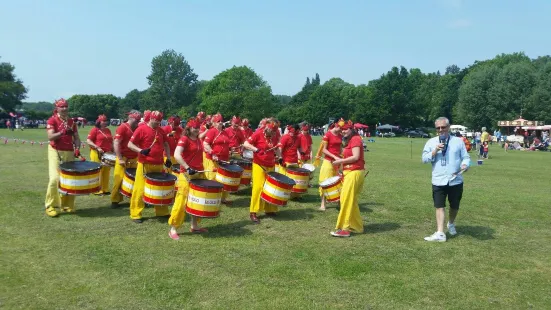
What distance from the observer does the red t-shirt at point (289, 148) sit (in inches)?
389

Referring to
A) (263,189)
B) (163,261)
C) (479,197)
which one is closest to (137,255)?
(163,261)

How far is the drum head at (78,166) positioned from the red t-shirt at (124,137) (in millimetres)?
750

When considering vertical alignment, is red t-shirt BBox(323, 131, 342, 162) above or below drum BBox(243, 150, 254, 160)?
above

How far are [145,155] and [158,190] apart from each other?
0.74 m

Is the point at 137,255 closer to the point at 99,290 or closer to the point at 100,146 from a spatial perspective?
the point at 99,290

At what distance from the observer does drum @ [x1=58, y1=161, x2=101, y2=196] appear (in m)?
8.30

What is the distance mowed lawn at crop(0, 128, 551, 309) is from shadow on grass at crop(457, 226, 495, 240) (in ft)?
0.06

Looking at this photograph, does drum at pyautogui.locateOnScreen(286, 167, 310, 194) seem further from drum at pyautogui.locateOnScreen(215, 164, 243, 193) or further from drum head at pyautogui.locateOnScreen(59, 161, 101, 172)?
drum head at pyautogui.locateOnScreen(59, 161, 101, 172)

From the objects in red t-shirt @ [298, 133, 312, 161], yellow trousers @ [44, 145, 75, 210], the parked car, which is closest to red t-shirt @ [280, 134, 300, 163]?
red t-shirt @ [298, 133, 312, 161]

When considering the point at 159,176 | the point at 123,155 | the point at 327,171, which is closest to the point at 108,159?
the point at 123,155

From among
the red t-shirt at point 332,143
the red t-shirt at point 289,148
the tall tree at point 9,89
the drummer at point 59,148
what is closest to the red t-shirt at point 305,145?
the red t-shirt at point 289,148

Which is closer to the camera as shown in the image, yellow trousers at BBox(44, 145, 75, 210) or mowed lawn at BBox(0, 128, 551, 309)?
mowed lawn at BBox(0, 128, 551, 309)

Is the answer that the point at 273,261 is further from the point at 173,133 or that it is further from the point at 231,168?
the point at 173,133

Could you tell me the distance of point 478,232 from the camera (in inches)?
328
